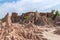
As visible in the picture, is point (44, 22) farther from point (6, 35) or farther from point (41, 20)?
point (6, 35)

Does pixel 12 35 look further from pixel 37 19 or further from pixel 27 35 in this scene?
pixel 37 19

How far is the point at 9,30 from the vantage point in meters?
13.8

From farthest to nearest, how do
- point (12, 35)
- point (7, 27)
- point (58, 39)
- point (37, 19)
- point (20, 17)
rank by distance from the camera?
point (20, 17) → point (37, 19) → point (58, 39) → point (7, 27) → point (12, 35)

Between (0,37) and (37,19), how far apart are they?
34496 millimetres

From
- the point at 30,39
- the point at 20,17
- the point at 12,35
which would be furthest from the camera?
the point at 20,17

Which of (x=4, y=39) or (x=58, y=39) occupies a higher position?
(x=4, y=39)

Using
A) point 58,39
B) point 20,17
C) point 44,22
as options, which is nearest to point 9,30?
point 58,39

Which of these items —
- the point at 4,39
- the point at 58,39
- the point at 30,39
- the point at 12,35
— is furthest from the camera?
the point at 58,39

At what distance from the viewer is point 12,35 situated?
13172 millimetres

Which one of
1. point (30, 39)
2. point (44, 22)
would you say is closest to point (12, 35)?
point (30, 39)

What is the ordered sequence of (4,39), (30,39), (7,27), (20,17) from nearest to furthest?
(4,39)
(7,27)
(30,39)
(20,17)

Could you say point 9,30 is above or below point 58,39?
above

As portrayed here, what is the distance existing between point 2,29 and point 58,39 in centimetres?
854

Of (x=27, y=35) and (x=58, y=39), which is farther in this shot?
(x=58, y=39)
